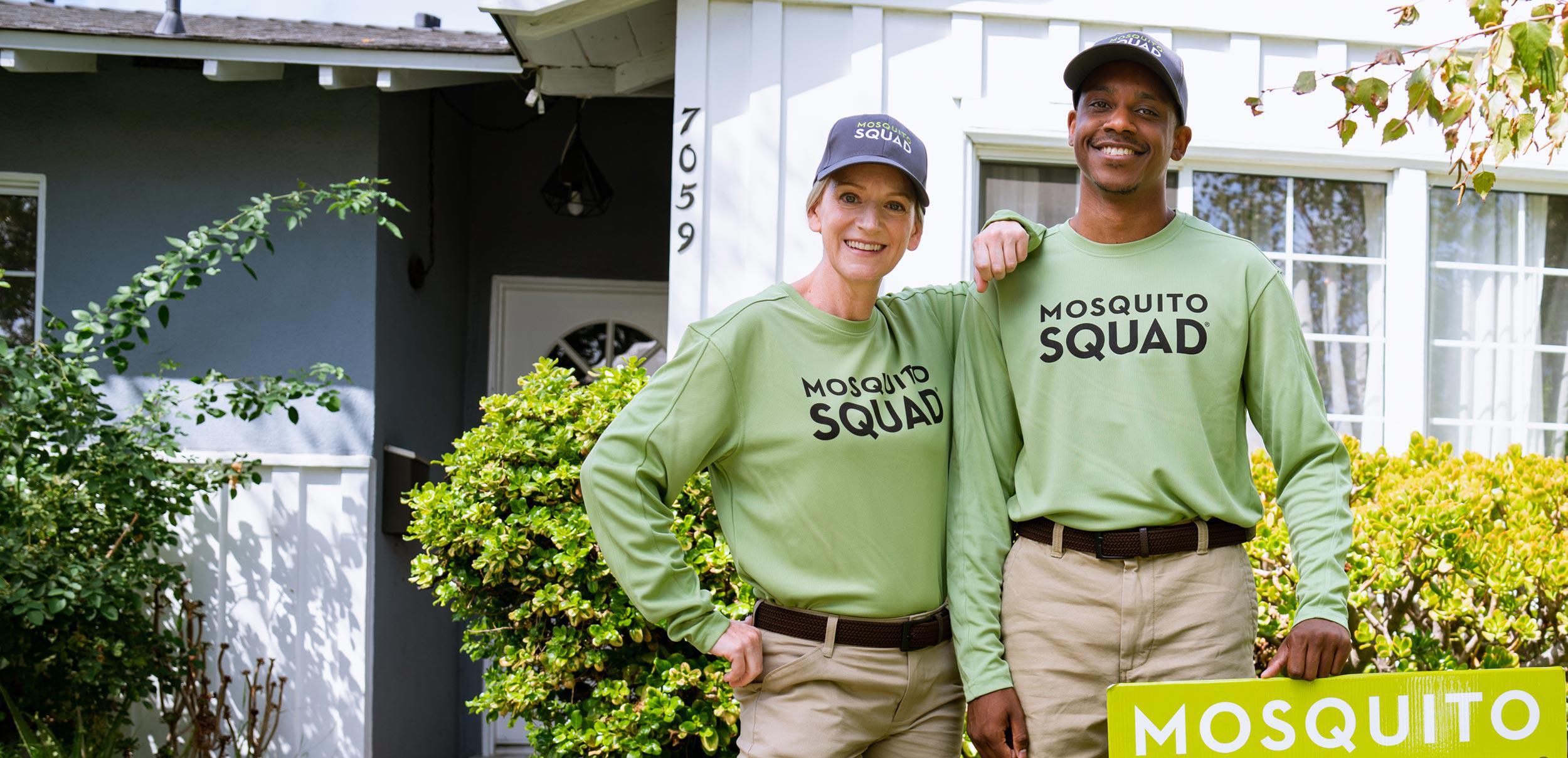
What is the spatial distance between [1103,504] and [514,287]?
18.4ft

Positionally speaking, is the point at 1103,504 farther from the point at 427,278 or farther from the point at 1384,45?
the point at 427,278

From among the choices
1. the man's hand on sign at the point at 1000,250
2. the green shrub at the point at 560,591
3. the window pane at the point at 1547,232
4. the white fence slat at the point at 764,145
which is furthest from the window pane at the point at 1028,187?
the man's hand on sign at the point at 1000,250

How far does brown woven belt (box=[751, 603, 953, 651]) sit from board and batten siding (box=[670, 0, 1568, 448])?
2.72m

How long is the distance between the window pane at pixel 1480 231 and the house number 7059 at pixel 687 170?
312 cm

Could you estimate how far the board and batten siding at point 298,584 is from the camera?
5.52m

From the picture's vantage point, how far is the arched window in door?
754 cm

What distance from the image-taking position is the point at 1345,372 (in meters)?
5.43

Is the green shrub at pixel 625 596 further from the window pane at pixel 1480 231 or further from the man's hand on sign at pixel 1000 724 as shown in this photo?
the man's hand on sign at pixel 1000 724

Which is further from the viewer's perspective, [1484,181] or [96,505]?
[96,505]

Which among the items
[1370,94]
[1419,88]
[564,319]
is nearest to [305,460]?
[564,319]

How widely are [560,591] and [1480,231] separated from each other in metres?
4.12

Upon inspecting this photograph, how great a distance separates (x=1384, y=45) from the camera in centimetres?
536

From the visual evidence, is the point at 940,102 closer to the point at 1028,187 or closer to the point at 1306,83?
the point at 1028,187

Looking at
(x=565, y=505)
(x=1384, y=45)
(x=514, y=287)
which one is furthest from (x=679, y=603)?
(x=514, y=287)
